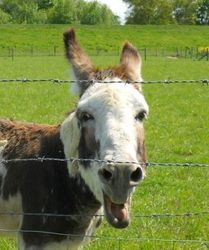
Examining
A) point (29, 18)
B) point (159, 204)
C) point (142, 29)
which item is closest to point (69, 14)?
point (29, 18)

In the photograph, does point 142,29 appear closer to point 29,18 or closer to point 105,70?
point 29,18

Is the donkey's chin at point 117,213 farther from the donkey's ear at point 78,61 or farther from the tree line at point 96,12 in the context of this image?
the tree line at point 96,12

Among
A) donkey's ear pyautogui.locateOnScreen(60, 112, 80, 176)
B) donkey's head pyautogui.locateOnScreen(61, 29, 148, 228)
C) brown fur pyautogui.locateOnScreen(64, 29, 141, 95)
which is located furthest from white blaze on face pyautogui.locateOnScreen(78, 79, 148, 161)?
donkey's ear pyautogui.locateOnScreen(60, 112, 80, 176)

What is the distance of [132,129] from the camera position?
A: 3.71 metres

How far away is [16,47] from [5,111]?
171ft

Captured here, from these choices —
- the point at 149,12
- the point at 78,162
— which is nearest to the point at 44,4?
the point at 149,12

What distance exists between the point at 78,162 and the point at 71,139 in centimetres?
20

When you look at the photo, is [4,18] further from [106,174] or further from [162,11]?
[106,174]

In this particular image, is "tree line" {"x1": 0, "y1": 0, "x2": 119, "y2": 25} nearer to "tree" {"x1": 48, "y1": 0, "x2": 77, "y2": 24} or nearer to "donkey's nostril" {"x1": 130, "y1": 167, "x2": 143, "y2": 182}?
"tree" {"x1": 48, "y1": 0, "x2": 77, "y2": 24}

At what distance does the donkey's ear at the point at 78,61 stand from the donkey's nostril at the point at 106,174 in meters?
1.02

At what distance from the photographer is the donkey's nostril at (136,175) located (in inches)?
134

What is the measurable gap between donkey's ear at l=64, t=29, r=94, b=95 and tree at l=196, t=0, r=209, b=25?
11281cm

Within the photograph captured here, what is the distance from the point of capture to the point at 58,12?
340 feet

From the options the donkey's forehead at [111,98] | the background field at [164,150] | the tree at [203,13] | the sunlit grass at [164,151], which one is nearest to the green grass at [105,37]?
the tree at [203,13]
